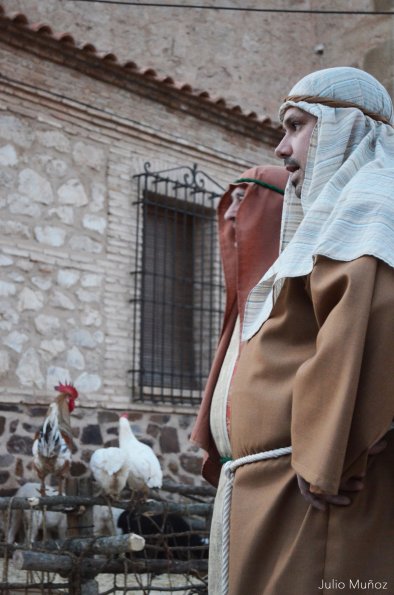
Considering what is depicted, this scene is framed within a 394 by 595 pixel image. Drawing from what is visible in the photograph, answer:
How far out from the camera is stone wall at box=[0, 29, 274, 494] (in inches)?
267

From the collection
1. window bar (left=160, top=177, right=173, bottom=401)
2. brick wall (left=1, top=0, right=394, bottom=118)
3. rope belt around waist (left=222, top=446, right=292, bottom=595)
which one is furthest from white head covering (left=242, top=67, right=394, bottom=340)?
brick wall (left=1, top=0, right=394, bottom=118)

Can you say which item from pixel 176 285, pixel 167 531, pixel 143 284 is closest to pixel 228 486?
pixel 167 531

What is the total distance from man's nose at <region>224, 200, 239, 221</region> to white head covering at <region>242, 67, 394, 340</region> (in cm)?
84

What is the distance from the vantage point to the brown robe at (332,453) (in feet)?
5.85

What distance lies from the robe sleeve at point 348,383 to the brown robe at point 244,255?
1.11m

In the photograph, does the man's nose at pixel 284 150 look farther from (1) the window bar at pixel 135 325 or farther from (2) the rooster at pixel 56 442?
(1) the window bar at pixel 135 325

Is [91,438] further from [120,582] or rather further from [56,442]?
[120,582]

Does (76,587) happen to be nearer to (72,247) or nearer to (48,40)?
(72,247)

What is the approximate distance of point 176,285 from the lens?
27.1 ft

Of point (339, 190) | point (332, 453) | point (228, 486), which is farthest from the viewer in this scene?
point (228, 486)

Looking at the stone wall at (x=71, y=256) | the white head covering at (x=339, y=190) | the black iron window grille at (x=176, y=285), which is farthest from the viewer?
the black iron window grille at (x=176, y=285)

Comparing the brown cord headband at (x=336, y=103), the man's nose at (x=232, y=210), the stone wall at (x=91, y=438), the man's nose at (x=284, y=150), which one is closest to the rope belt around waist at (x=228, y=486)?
the man's nose at (x=284, y=150)

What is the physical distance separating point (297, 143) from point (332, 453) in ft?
3.09

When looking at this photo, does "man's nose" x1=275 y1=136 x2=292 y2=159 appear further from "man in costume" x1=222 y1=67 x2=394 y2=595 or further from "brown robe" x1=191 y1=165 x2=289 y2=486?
"brown robe" x1=191 y1=165 x2=289 y2=486
